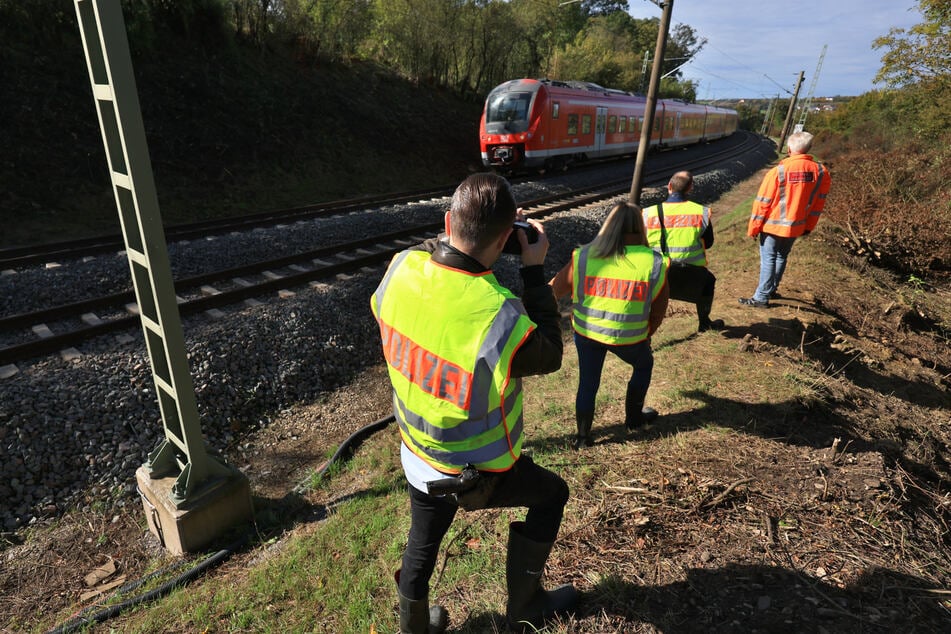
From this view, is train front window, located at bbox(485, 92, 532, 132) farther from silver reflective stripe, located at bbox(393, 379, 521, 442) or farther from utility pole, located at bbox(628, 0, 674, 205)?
silver reflective stripe, located at bbox(393, 379, 521, 442)

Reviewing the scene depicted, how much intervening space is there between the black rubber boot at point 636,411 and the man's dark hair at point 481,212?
8.31ft

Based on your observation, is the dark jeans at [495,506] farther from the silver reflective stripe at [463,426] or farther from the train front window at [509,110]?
the train front window at [509,110]

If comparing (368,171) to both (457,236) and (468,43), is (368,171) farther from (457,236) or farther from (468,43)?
(457,236)

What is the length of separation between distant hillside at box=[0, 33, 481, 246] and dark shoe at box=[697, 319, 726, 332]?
12853mm

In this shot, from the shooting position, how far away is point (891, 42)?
15930 mm

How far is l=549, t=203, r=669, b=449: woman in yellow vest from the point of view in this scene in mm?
3289

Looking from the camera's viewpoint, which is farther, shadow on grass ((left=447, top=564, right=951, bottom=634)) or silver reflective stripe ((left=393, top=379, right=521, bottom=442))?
shadow on grass ((left=447, top=564, right=951, bottom=634))

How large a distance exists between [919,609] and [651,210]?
3828 millimetres

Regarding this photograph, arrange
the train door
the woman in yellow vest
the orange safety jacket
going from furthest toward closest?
the train door, the orange safety jacket, the woman in yellow vest

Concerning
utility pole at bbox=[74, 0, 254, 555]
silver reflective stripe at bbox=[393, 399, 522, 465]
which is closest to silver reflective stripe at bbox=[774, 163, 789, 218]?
silver reflective stripe at bbox=[393, 399, 522, 465]

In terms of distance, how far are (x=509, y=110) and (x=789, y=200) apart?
12.7 m

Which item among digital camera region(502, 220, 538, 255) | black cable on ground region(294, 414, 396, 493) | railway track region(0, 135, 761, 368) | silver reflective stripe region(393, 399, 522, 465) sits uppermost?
digital camera region(502, 220, 538, 255)

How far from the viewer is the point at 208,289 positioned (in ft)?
22.8

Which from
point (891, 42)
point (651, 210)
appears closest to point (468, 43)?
point (891, 42)
